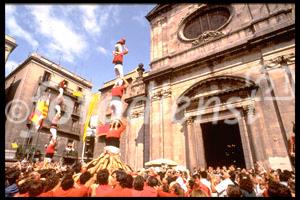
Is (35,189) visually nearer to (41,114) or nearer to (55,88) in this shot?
(41,114)

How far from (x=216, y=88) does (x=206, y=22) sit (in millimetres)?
5957

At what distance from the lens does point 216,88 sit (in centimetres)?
1119

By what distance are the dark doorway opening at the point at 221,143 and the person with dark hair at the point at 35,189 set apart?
9.58 metres

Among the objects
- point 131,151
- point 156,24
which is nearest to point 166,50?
point 156,24

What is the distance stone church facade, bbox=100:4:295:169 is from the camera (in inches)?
357

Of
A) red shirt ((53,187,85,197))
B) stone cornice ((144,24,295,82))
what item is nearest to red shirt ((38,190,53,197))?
red shirt ((53,187,85,197))

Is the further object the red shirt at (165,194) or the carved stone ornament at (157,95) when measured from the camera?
the carved stone ornament at (157,95)

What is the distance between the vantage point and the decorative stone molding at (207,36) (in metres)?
12.6

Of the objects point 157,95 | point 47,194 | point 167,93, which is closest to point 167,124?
point 167,93

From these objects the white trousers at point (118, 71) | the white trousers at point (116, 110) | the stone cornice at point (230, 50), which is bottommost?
the white trousers at point (116, 110)

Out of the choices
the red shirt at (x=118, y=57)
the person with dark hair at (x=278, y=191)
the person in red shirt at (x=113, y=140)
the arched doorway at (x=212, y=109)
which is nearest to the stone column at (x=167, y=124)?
the arched doorway at (x=212, y=109)

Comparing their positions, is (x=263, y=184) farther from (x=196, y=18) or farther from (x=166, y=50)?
(x=196, y=18)

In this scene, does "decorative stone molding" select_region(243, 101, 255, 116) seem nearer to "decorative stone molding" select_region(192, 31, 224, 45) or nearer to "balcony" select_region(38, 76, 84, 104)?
"decorative stone molding" select_region(192, 31, 224, 45)

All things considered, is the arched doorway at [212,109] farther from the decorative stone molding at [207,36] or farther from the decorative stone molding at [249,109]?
the decorative stone molding at [207,36]
